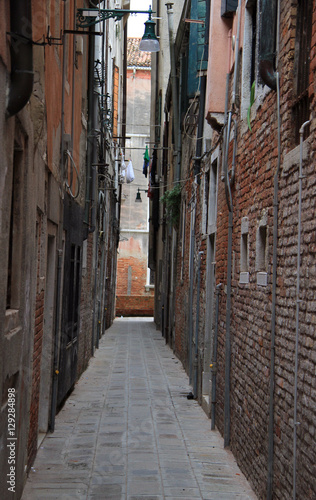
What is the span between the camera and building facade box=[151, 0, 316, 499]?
4.63m

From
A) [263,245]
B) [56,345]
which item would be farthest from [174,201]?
[263,245]

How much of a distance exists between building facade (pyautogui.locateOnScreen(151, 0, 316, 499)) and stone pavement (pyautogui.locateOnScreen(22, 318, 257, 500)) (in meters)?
0.27

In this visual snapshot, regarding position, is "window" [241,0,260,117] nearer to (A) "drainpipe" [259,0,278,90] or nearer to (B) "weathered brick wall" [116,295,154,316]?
(A) "drainpipe" [259,0,278,90]

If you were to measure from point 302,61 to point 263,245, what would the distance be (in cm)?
181

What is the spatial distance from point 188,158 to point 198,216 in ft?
8.79

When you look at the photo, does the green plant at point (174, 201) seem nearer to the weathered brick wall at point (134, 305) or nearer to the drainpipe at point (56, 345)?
the drainpipe at point (56, 345)

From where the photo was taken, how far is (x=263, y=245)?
20.8ft

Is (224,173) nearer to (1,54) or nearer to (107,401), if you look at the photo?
(107,401)

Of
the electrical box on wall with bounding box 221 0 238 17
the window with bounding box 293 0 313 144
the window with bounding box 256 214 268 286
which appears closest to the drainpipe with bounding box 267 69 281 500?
the window with bounding box 293 0 313 144

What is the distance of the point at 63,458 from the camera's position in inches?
278

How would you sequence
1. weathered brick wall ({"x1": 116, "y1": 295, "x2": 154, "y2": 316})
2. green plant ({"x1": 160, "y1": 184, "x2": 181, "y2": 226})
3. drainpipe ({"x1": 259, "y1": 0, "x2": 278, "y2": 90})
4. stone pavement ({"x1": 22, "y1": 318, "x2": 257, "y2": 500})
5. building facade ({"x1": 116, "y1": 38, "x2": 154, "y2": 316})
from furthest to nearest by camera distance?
building facade ({"x1": 116, "y1": 38, "x2": 154, "y2": 316}), weathered brick wall ({"x1": 116, "y1": 295, "x2": 154, "y2": 316}), green plant ({"x1": 160, "y1": 184, "x2": 181, "y2": 226}), stone pavement ({"x1": 22, "y1": 318, "x2": 257, "y2": 500}), drainpipe ({"x1": 259, "y1": 0, "x2": 278, "y2": 90})

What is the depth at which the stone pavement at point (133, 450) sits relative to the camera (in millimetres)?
6074

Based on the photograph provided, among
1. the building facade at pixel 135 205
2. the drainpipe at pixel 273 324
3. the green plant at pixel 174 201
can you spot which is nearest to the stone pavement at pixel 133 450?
the drainpipe at pixel 273 324

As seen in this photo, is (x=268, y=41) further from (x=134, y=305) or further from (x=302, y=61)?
(x=134, y=305)
